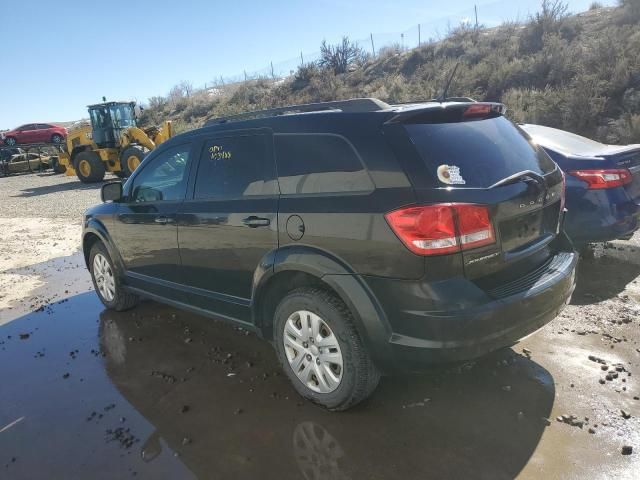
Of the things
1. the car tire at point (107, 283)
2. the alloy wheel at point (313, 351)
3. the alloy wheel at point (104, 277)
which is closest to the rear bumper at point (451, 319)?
the alloy wheel at point (313, 351)

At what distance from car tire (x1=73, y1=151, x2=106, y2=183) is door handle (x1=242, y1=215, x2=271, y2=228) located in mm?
17827

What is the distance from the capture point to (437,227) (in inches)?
100.0

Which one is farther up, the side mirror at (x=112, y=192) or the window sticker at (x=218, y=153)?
the window sticker at (x=218, y=153)

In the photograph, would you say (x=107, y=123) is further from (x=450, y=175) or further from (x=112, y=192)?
(x=450, y=175)

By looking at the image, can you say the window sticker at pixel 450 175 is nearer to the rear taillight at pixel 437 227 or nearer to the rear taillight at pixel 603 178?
the rear taillight at pixel 437 227

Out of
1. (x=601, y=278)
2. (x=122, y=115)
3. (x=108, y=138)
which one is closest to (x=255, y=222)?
(x=601, y=278)

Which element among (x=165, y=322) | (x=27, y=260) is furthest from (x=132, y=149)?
(x=165, y=322)

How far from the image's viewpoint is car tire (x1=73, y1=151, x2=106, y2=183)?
19.1 meters

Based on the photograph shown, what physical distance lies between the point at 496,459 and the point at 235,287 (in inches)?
78.8

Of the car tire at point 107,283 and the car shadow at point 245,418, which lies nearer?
the car shadow at point 245,418

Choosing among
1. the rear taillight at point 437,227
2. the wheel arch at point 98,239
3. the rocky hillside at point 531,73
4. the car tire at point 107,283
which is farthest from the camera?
the rocky hillside at point 531,73

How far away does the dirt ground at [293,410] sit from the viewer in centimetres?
267

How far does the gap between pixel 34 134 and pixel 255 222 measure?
3590cm

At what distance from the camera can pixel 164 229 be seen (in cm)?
422
